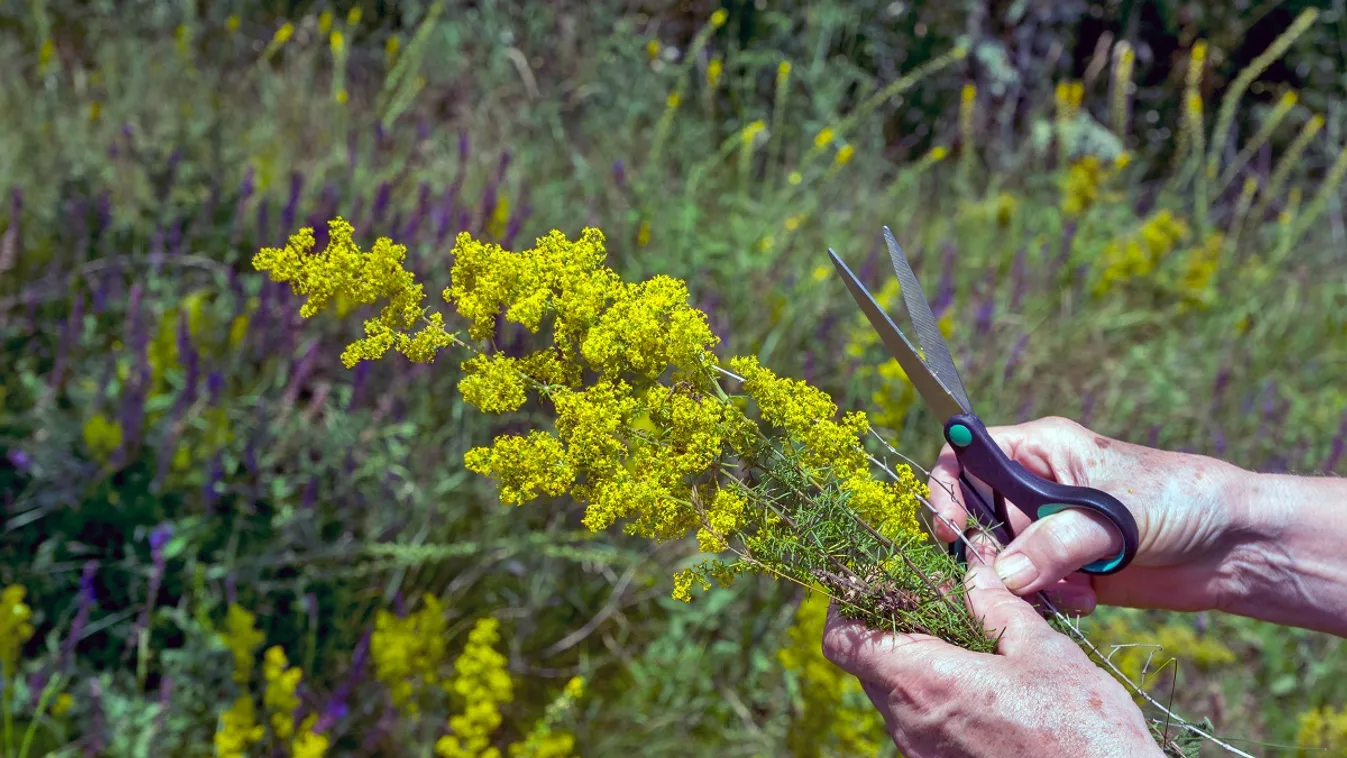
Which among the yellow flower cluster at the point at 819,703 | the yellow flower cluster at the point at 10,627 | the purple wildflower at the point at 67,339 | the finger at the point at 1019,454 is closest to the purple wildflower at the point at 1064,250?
the yellow flower cluster at the point at 819,703

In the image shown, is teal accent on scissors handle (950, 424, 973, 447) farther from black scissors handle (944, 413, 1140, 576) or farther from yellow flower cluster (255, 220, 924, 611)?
yellow flower cluster (255, 220, 924, 611)

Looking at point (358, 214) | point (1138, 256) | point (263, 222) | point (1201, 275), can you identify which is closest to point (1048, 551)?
point (263, 222)

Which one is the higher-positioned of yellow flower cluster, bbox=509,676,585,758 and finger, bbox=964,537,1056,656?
finger, bbox=964,537,1056,656

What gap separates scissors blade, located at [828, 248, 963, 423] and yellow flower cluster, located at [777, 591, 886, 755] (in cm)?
85

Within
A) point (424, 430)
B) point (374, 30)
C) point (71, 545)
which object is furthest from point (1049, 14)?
point (71, 545)

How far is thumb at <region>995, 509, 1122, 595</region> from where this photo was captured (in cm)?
123

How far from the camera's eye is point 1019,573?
1228 millimetres

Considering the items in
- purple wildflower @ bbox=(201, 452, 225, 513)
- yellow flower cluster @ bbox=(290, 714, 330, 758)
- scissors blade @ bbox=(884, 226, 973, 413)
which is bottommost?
yellow flower cluster @ bbox=(290, 714, 330, 758)

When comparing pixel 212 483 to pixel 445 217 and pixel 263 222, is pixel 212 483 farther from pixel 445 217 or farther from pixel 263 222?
pixel 445 217

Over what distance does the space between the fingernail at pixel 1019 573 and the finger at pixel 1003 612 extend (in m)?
0.01

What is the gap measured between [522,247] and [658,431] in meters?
2.18

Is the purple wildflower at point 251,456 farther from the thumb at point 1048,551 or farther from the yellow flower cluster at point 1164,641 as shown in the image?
the yellow flower cluster at point 1164,641

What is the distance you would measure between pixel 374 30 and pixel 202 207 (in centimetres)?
224

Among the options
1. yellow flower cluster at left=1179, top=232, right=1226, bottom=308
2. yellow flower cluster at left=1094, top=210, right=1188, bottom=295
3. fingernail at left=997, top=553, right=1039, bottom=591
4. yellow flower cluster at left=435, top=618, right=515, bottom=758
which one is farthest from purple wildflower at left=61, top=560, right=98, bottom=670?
yellow flower cluster at left=1179, top=232, right=1226, bottom=308
